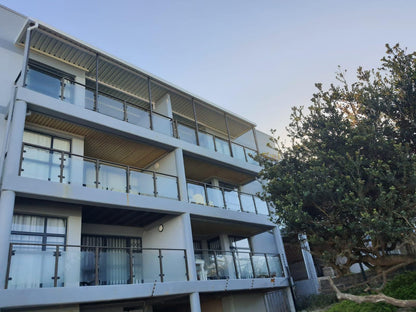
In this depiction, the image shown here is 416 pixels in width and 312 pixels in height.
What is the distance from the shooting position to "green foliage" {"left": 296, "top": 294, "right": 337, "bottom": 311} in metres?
14.6

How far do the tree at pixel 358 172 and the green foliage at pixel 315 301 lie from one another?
16.7 ft

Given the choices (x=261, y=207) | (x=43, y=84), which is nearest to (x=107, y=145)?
(x=43, y=84)

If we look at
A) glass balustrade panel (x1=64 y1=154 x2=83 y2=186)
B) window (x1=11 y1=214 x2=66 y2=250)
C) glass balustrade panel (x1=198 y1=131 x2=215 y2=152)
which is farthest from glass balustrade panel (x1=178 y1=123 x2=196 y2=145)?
window (x1=11 y1=214 x2=66 y2=250)

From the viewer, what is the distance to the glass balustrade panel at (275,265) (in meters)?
14.5

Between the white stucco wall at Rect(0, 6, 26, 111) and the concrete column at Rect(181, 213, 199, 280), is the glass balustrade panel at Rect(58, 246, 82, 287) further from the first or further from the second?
the white stucco wall at Rect(0, 6, 26, 111)

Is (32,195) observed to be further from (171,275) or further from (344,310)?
(344,310)

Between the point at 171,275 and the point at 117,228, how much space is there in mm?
3394

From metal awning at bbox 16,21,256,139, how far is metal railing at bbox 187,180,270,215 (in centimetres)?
447

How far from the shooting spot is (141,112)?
13461 mm

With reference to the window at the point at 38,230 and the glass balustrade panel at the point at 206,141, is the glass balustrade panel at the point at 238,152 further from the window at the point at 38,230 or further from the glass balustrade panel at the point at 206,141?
the window at the point at 38,230

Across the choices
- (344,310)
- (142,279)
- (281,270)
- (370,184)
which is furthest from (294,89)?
(142,279)

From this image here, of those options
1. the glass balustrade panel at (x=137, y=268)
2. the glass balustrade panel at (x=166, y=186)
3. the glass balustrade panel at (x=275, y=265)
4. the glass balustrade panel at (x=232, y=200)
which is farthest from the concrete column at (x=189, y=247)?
the glass balustrade panel at (x=275, y=265)

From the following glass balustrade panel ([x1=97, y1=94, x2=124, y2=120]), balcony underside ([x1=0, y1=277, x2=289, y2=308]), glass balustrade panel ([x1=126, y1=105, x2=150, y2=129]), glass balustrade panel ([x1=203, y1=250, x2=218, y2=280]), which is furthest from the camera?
glass balustrade panel ([x1=126, y1=105, x2=150, y2=129])

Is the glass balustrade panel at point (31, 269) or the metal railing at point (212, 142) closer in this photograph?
the glass balustrade panel at point (31, 269)
